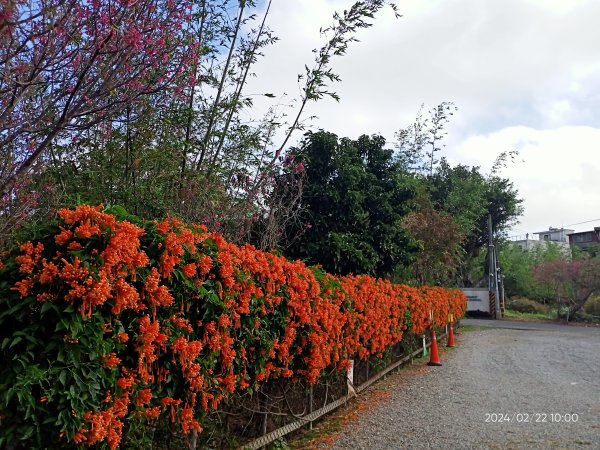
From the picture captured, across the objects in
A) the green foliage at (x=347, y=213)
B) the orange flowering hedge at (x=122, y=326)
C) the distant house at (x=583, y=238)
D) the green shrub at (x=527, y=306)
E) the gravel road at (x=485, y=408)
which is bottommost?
the green shrub at (x=527, y=306)

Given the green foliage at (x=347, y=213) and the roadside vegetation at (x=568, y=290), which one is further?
the roadside vegetation at (x=568, y=290)

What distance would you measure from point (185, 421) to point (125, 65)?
2399 millimetres

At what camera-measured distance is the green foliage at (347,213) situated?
1114cm

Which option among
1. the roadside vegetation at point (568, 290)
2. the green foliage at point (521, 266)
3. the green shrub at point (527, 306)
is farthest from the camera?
the green foliage at point (521, 266)

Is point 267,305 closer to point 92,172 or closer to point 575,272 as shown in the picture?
point 92,172

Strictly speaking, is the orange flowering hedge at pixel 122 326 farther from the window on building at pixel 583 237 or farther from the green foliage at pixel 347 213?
the window on building at pixel 583 237

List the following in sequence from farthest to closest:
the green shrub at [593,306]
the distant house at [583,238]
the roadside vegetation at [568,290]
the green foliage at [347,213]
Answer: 1. the distant house at [583,238]
2. the green shrub at [593,306]
3. the roadside vegetation at [568,290]
4. the green foliage at [347,213]

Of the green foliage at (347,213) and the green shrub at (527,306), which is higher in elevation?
the green foliage at (347,213)

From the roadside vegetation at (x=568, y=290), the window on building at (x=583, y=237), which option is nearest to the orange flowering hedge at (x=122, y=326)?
the roadside vegetation at (x=568, y=290)

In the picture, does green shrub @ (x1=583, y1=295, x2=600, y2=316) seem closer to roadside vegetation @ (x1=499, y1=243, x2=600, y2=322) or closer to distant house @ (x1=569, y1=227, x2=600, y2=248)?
roadside vegetation @ (x1=499, y1=243, x2=600, y2=322)
